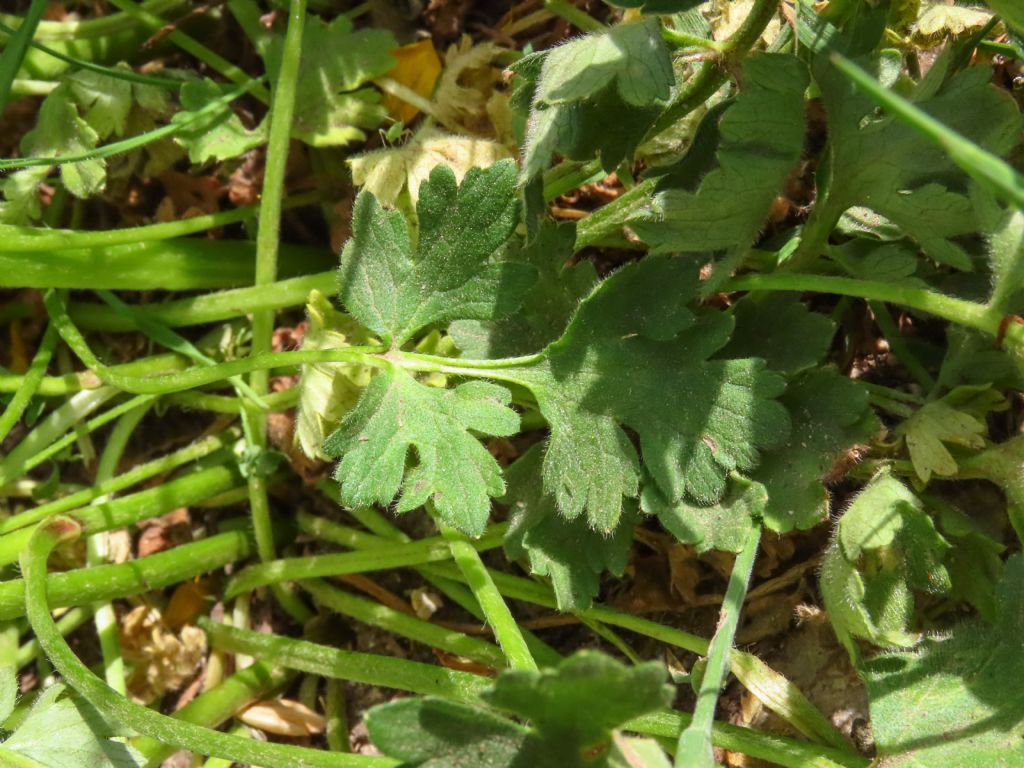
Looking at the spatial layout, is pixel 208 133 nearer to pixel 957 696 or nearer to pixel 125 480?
pixel 125 480

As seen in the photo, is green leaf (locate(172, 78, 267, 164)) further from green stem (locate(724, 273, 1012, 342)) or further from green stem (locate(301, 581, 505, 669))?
green stem (locate(724, 273, 1012, 342))

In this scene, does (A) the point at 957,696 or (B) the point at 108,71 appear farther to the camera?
(B) the point at 108,71

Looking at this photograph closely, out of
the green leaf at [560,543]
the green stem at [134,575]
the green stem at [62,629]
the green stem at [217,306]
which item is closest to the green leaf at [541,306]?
the green leaf at [560,543]

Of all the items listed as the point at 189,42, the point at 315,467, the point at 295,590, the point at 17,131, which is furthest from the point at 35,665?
the point at 189,42

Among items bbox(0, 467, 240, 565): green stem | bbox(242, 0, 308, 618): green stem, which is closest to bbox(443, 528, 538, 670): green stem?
bbox(242, 0, 308, 618): green stem

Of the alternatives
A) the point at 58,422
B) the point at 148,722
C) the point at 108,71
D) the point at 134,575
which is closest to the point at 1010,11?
the point at 108,71
